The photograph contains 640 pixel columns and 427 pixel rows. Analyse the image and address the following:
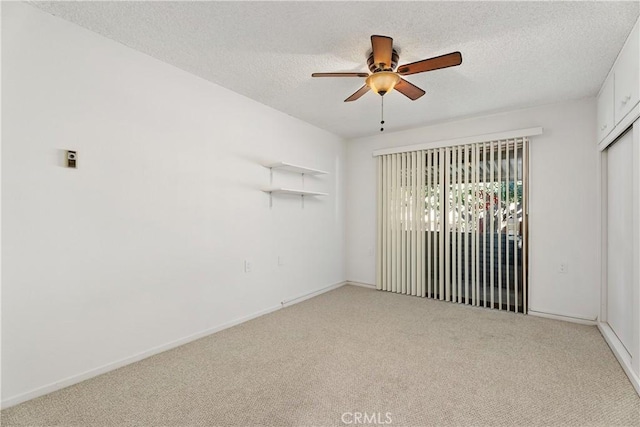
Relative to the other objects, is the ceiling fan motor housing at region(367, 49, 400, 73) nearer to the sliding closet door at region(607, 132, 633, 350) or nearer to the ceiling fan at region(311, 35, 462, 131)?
the ceiling fan at region(311, 35, 462, 131)

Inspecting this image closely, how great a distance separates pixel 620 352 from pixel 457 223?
2.00 meters

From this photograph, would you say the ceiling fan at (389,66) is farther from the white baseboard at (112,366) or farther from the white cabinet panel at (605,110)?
the white baseboard at (112,366)

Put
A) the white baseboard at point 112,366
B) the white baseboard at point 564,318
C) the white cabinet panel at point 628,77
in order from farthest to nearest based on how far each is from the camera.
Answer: the white baseboard at point 564,318 → the white cabinet panel at point 628,77 → the white baseboard at point 112,366

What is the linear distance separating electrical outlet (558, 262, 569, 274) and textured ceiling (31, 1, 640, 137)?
71.3 inches

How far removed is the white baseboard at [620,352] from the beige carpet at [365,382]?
0.17 ft

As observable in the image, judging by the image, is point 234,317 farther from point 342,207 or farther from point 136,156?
point 342,207

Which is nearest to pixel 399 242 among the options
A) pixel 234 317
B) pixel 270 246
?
pixel 270 246

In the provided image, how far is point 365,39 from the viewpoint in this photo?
224cm

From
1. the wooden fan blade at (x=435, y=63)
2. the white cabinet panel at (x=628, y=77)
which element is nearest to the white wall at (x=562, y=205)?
the white cabinet panel at (x=628, y=77)

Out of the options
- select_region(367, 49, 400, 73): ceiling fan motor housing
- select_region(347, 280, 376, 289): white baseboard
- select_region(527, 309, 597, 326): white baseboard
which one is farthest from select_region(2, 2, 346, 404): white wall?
select_region(527, 309, 597, 326): white baseboard

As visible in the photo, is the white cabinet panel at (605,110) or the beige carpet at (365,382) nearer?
the beige carpet at (365,382)

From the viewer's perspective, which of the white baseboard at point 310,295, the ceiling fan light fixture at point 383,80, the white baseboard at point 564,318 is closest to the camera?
the ceiling fan light fixture at point 383,80

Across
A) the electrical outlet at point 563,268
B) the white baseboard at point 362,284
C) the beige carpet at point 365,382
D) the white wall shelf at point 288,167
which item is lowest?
the beige carpet at point 365,382

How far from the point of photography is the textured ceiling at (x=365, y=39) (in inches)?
76.8
